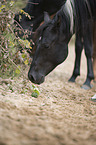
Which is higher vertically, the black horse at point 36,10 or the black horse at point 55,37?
the black horse at point 36,10

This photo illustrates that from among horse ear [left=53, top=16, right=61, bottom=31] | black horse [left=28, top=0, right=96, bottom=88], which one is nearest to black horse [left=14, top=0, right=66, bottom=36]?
black horse [left=28, top=0, right=96, bottom=88]

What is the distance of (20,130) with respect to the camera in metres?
0.70

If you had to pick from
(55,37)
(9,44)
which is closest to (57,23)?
(55,37)

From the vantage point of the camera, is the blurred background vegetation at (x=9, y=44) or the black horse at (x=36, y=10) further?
the black horse at (x=36, y=10)

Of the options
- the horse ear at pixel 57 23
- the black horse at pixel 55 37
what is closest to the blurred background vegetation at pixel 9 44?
the black horse at pixel 55 37

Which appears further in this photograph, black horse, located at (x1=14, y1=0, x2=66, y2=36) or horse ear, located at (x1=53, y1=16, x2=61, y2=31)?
black horse, located at (x1=14, y1=0, x2=66, y2=36)

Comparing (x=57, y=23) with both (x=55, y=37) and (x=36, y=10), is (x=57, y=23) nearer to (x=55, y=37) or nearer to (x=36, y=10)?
(x=55, y=37)

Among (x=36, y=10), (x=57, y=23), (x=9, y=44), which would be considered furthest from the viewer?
(x=36, y=10)

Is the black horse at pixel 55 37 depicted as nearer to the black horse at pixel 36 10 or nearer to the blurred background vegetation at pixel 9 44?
A: the blurred background vegetation at pixel 9 44

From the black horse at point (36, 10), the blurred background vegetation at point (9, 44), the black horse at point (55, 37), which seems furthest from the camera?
the black horse at point (36, 10)

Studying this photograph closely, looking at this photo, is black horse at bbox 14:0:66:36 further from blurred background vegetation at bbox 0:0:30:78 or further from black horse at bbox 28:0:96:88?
blurred background vegetation at bbox 0:0:30:78

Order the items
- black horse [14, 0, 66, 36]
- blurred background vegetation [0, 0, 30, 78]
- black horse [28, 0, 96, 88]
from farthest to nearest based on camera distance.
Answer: black horse [14, 0, 66, 36], black horse [28, 0, 96, 88], blurred background vegetation [0, 0, 30, 78]

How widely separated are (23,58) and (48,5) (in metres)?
1.09

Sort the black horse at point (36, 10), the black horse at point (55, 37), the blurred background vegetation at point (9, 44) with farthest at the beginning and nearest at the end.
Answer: the black horse at point (36, 10) < the black horse at point (55, 37) < the blurred background vegetation at point (9, 44)
